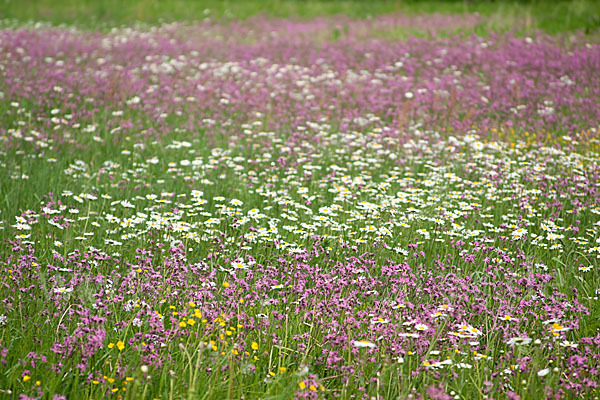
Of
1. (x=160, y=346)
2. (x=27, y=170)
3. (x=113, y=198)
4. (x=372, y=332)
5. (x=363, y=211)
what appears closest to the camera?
(x=160, y=346)

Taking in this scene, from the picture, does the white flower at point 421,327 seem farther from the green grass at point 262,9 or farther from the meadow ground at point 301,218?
the green grass at point 262,9

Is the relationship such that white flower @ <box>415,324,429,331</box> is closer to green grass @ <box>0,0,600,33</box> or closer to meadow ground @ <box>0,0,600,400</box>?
meadow ground @ <box>0,0,600,400</box>

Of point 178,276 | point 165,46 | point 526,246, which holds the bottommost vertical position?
point 526,246

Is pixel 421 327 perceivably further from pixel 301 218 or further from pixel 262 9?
pixel 262 9

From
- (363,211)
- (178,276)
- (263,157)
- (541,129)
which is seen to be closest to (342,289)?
(178,276)

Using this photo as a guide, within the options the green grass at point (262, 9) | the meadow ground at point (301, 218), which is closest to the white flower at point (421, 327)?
the meadow ground at point (301, 218)

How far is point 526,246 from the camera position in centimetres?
500

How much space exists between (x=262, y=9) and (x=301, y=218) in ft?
57.5

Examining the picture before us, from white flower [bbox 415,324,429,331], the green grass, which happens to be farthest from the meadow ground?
the green grass

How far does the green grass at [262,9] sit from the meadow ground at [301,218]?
2.74m

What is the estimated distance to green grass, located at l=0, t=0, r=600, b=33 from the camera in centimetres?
1670

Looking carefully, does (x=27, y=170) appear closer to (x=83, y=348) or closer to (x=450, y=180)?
(x=83, y=348)

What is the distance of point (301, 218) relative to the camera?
5.33 meters

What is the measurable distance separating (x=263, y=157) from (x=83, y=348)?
15.8ft
